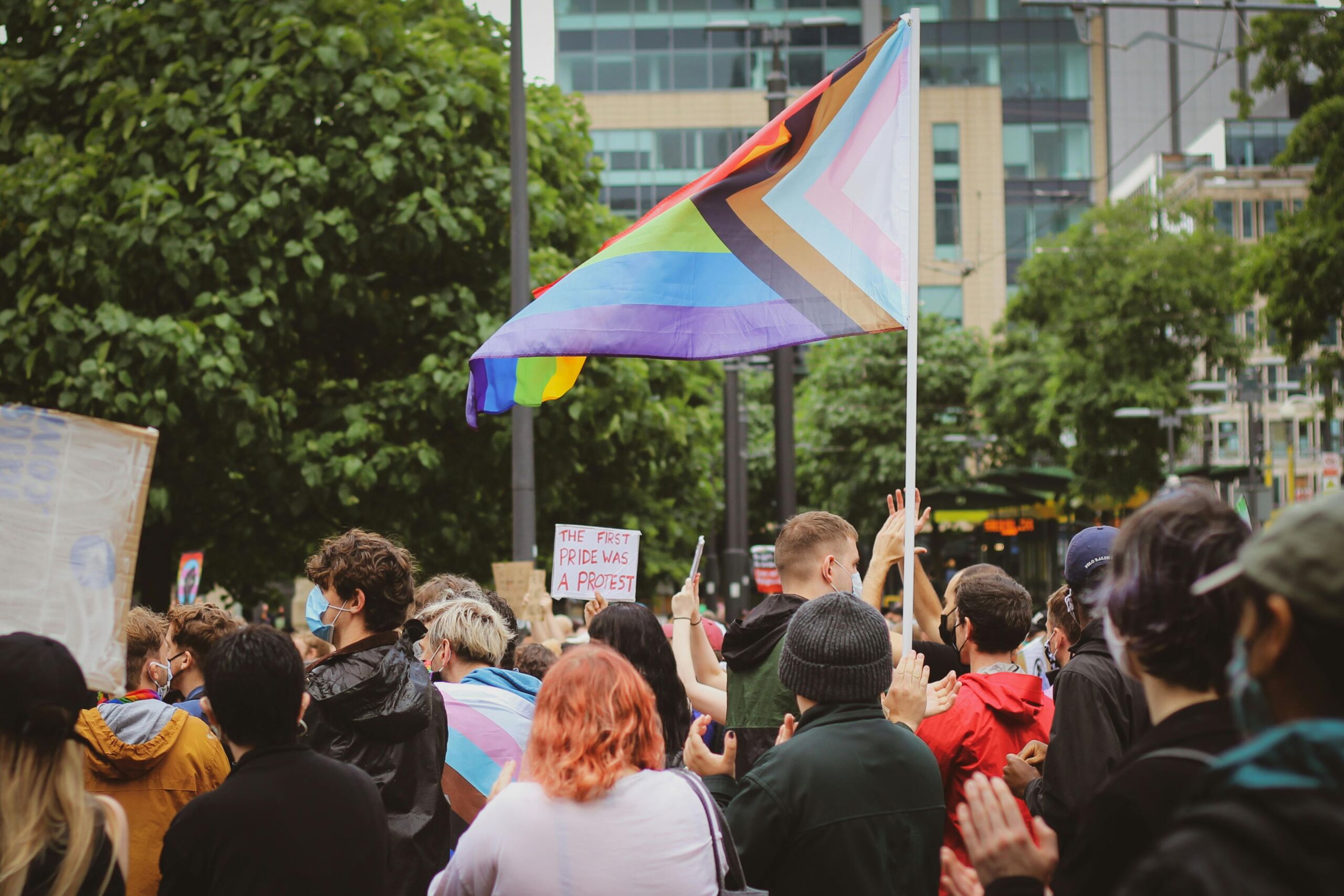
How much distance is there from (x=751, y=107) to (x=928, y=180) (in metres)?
8.97

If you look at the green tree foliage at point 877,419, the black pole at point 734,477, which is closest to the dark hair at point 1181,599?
the black pole at point 734,477

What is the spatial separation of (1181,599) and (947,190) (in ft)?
209

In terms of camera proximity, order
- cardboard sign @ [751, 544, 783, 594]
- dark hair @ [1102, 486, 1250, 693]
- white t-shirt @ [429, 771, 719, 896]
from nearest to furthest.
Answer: dark hair @ [1102, 486, 1250, 693] → white t-shirt @ [429, 771, 719, 896] → cardboard sign @ [751, 544, 783, 594]

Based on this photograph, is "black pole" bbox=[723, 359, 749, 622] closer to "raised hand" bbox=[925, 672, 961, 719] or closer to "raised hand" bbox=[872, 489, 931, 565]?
"raised hand" bbox=[872, 489, 931, 565]

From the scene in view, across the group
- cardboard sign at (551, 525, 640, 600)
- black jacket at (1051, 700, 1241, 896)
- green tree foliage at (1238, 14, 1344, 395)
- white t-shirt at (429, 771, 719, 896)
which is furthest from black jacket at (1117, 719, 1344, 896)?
green tree foliage at (1238, 14, 1344, 395)

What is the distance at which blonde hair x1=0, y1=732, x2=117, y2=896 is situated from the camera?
8.62ft

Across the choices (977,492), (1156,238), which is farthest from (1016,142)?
(977,492)

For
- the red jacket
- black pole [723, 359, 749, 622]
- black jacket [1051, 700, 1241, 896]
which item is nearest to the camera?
black jacket [1051, 700, 1241, 896]

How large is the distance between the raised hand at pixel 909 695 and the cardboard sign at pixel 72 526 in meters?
2.13

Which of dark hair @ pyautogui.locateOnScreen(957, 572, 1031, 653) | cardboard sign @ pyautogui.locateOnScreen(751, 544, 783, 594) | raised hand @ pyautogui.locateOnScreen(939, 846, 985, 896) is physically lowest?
cardboard sign @ pyautogui.locateOnScreen(751, 544, 783, 594)

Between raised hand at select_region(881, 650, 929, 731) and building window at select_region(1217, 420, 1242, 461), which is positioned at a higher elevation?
building window at select_region(1217, 420, 1242, 461)

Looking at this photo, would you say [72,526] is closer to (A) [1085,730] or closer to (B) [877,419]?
(A) [1085,730]

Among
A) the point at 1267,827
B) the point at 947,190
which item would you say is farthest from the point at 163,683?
the point at 947,190

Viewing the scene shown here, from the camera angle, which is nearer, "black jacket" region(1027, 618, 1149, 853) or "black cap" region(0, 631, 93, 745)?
"black cap" region(0, 631, 93, 745)
